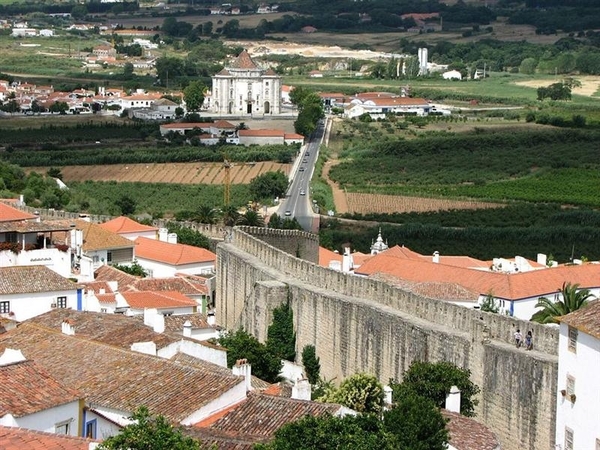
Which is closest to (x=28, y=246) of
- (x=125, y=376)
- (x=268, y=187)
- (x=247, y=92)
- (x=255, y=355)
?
(x=255, y=355)

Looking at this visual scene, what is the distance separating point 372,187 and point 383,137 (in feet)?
81.5

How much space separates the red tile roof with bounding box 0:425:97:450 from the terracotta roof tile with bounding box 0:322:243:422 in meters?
2.75

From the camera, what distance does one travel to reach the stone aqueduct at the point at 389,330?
23047 millimetres

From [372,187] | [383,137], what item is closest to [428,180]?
[372,187]

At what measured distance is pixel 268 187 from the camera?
76.0 meters

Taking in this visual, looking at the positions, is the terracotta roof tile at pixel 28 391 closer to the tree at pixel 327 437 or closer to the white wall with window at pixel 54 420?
the white wall with window at pixel 54 420

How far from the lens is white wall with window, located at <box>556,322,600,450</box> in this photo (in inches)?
760

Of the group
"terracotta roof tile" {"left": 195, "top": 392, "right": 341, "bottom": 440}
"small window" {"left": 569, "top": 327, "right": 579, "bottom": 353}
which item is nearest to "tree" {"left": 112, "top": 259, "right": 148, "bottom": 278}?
"small window" {"left": 569, "top": 327, "right": 579, "bottom": 353}

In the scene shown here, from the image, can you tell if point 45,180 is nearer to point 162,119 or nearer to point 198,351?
point 198,351

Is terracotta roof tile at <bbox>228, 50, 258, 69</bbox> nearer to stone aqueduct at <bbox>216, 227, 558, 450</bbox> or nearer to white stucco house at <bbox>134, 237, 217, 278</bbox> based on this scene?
white stucco house at <bbox>134, 237, 217, 278</bbox>

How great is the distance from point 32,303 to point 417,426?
488 inches

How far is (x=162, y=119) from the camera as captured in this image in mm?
113938

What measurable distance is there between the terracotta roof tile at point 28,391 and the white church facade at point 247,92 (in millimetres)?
104675

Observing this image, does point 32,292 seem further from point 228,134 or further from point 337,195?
point 228,134
